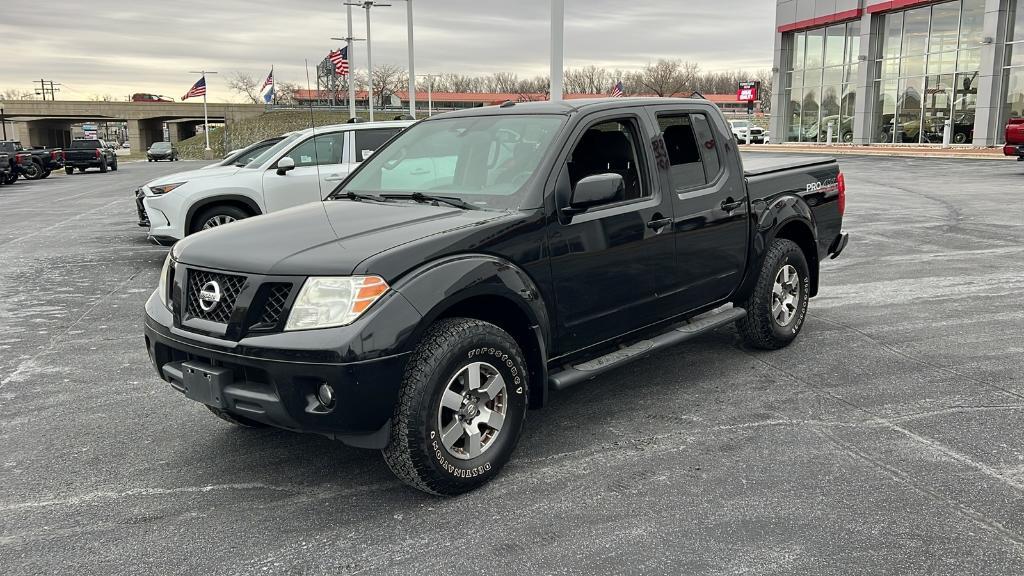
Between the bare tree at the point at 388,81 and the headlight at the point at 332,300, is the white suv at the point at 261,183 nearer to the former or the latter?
the headlight at the point at 332,300

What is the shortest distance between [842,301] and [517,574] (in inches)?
224

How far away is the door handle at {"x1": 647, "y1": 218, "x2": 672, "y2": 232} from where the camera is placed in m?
4.73

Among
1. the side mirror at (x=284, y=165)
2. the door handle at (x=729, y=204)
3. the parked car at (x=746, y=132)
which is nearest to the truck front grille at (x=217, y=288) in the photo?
the door handle at (x=729, y=204)

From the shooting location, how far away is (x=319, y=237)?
3.83m

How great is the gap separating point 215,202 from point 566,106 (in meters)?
7.17

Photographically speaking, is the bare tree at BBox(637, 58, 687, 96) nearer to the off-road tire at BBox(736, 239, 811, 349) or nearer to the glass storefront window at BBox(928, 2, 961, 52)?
the glass storefront window at BBox(928, 2, 961, 52)

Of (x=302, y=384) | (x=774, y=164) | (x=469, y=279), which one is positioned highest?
(x=774, y=164)

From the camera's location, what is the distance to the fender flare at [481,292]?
3.53 metres

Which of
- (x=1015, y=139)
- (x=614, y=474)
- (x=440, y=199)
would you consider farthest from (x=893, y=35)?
(x=614, y=474)

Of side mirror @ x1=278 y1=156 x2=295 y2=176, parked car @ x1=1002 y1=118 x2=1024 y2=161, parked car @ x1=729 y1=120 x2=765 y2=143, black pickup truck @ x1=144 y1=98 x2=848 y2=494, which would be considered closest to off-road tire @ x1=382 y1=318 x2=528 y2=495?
black pickup truck @ x1=144 y1=98 x2=848 y2=494

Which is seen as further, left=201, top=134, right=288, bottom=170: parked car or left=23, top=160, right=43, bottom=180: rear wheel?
left=23, top=160, right=43, bottom=180: rear wheel

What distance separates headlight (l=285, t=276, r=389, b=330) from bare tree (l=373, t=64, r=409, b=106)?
332 feet

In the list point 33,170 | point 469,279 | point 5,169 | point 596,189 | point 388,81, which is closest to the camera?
point 469,279

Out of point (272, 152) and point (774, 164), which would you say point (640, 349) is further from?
point (272, 152)
